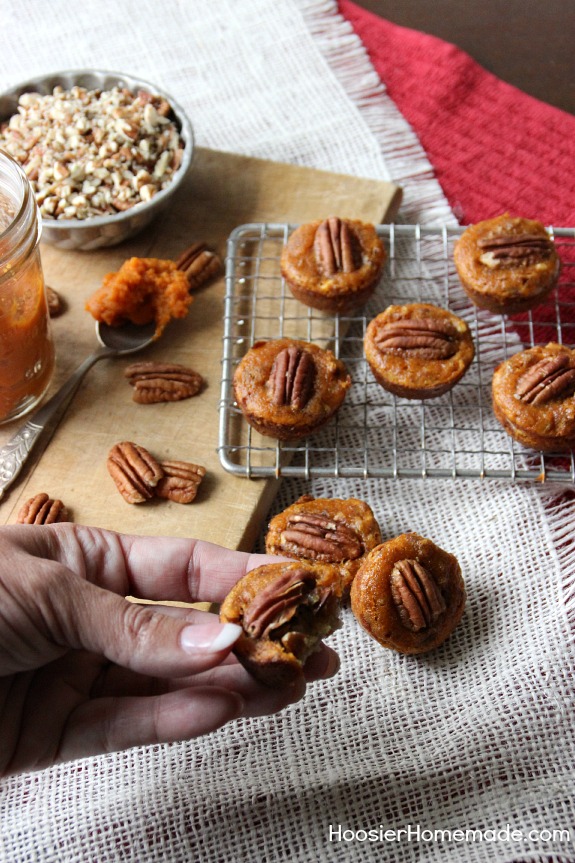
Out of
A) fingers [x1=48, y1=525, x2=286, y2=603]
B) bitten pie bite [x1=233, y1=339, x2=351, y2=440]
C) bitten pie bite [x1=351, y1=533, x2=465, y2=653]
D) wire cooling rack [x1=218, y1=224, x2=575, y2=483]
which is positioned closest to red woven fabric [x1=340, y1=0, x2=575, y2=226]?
wire cooling rack [x1=218, y1=224, x2=575, y2=483]

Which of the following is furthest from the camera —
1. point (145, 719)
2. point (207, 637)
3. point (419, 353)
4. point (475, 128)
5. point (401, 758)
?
point (475, 128)

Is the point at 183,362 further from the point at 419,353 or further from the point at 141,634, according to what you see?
the point at 141,634

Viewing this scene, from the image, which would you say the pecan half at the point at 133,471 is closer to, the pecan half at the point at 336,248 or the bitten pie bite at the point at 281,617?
the bitten pie bite at the point at 281,617

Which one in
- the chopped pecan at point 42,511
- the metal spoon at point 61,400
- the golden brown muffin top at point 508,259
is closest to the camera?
the chopped pecan at point 42,511

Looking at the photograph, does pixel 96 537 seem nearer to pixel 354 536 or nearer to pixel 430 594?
pixel 354 536

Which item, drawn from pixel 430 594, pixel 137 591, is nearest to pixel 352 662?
pixel 430 594

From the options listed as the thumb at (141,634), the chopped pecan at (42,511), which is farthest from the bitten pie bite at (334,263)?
the thumb at (141,634)

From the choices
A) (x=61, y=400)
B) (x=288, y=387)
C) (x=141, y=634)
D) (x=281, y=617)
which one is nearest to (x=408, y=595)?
(x=281, y=617)
